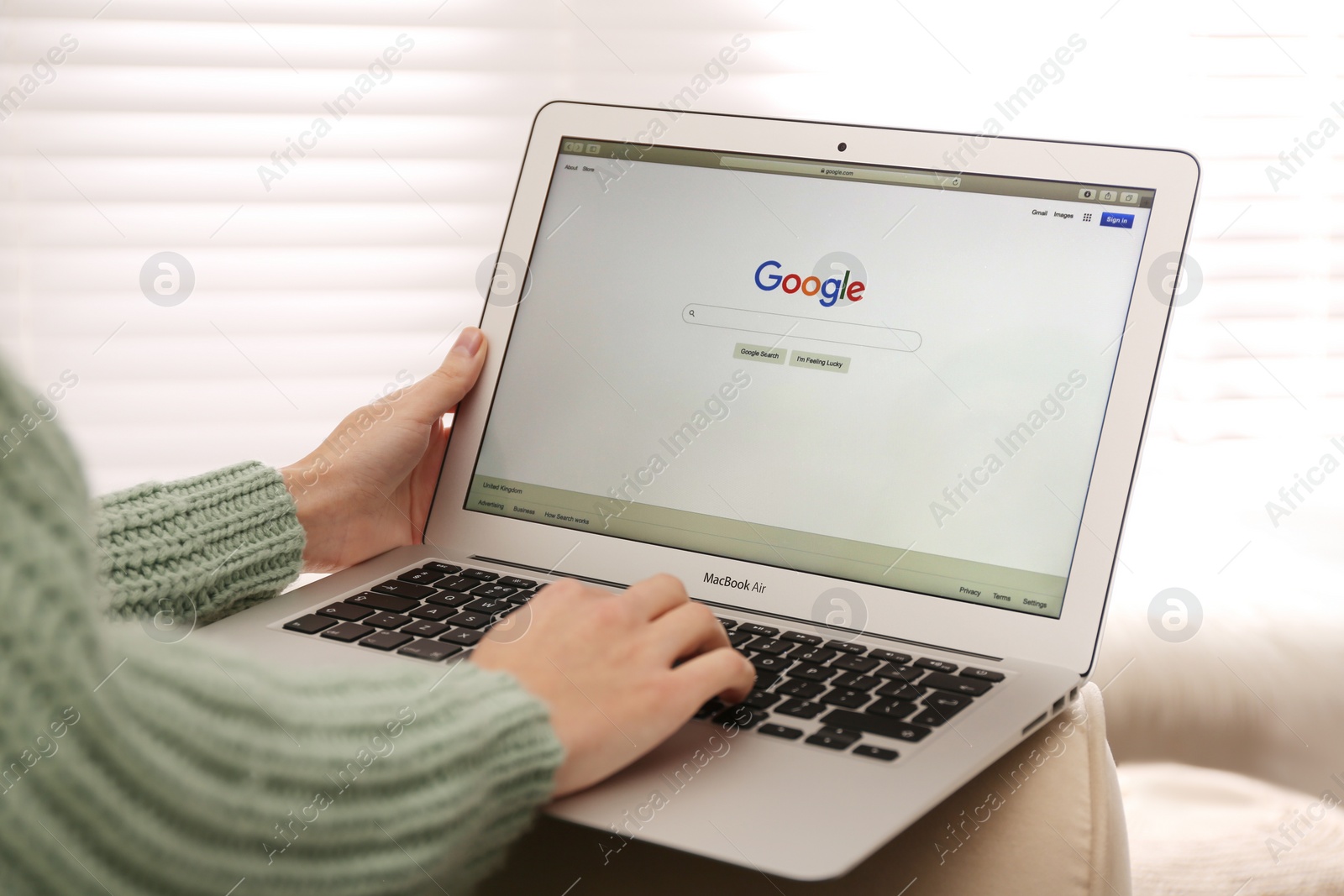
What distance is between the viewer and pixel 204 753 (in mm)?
354

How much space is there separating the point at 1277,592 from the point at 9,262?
1649mm

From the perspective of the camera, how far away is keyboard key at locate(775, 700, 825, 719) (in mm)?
540

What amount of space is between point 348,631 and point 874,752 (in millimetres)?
344

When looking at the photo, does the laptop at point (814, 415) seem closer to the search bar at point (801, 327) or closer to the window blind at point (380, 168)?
the search bar at point (801, 327)

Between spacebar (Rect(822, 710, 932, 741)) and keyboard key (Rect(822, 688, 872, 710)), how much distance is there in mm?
10

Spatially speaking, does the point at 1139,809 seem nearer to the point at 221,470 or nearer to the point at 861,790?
the point at 861,790

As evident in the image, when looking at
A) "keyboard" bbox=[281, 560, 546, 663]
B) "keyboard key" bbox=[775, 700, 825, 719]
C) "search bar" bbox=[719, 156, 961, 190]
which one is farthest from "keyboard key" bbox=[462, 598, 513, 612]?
"search bar" bbox=[719, 156, 961, 190]

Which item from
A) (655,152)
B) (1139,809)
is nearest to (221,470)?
(655,152)

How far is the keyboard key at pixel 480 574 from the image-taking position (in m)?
0.73

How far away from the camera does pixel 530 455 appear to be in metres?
0.79

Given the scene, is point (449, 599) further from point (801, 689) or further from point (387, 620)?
point (801, 689)

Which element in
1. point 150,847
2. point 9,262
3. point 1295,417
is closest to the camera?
point 150,847

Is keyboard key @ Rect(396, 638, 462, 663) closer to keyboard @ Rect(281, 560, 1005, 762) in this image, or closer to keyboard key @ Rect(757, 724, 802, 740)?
keyboard @ Rect(281, 560, 1005, 762)

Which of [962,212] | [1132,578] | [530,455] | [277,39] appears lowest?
[1132,578]
